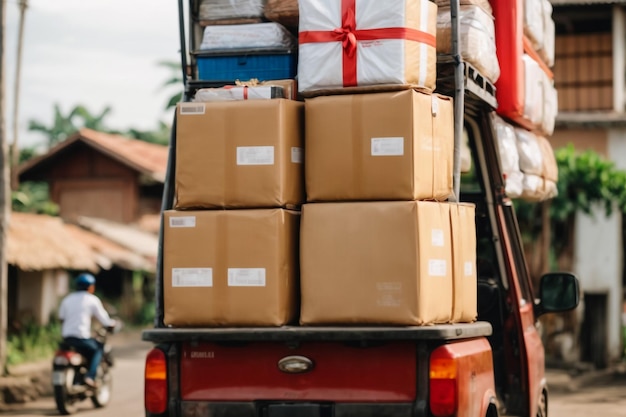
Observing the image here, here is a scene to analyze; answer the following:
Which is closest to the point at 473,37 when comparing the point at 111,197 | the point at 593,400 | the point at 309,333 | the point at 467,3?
the point at 467,3

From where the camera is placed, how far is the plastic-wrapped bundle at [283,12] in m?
7.05

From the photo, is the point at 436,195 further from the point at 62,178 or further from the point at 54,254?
the point at 62,178

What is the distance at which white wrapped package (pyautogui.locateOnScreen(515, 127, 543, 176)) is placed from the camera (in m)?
8.10

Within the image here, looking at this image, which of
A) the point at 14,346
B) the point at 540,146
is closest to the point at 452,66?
the point at 540,146

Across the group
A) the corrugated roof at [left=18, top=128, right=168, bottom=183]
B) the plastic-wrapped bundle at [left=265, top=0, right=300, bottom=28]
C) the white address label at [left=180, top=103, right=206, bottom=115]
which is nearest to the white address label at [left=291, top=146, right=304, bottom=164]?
the white address label at [left=180, top=103, right=206, bottom=115]

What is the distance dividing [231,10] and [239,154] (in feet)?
5.20

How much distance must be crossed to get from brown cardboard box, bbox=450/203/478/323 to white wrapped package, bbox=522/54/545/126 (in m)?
1.81

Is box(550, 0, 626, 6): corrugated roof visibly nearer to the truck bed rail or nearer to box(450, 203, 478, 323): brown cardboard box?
box(450, 203, 478, 323): brown cardboard box

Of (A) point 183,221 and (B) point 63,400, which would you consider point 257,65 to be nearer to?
(A) point 183,221

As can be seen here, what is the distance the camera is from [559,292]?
793 cm

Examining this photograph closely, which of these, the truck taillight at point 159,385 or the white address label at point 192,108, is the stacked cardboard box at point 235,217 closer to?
the white address label at point 192,108

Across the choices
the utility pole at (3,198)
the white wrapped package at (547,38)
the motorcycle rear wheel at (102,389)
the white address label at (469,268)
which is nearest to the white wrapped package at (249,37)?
the white address label at (469,268)

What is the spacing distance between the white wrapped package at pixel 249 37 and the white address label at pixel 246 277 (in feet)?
5.17

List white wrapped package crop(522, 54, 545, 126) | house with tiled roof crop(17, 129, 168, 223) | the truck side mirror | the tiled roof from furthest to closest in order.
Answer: house with tiled roof crop(17, 129, 168, 223) → the tiled roof → white wrapped package crop(522, 54, 545, 126) → the truck side mirror
